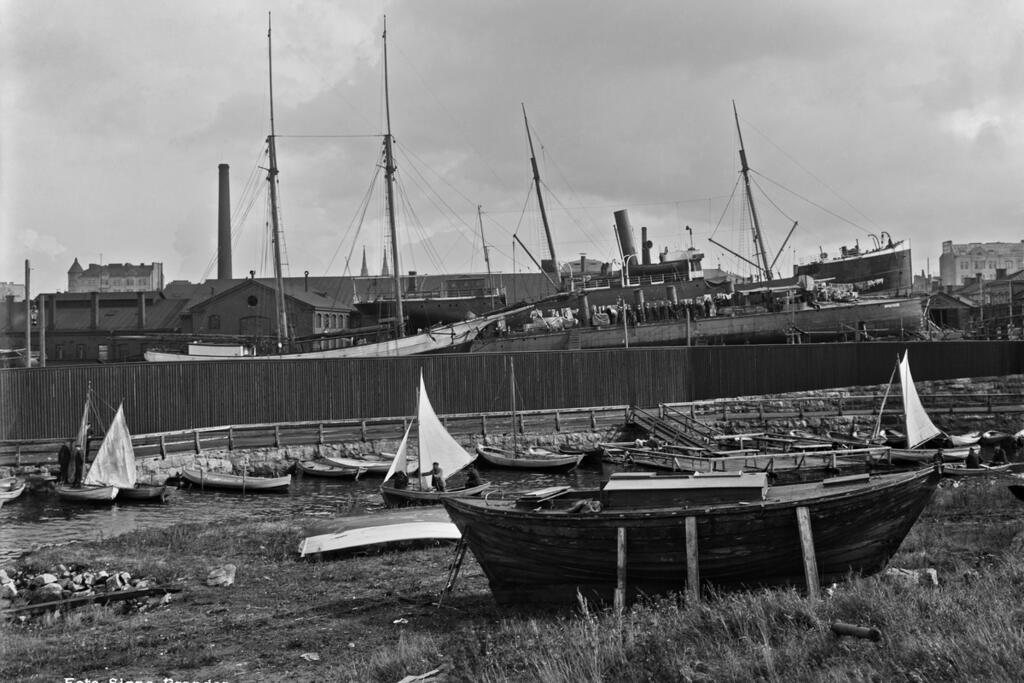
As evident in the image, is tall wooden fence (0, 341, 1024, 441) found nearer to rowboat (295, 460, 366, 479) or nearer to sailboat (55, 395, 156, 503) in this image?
rowboat (295, 460, 366, 479)

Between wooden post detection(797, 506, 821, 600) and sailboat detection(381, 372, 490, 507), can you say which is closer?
wooden post detection(797, 506, 821, 600)

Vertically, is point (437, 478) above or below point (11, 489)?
above

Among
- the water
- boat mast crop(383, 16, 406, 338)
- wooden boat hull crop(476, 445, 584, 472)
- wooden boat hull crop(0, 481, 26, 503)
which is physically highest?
boat mast crop(383, 16, 406, 338)

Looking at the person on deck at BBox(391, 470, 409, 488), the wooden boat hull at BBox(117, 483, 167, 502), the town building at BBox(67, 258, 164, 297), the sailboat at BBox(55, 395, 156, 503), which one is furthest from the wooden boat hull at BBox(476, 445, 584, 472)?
the town building at BBox(67, 258, 164, 297)

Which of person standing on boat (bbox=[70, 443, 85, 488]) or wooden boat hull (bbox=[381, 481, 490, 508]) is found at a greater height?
person standing on boat (bbox=[70, 443, 85, 488])

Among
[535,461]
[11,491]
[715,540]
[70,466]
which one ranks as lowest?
[535,461]

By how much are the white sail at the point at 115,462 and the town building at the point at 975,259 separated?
149957mm

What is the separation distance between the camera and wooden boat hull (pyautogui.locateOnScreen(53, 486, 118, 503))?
98.0ft

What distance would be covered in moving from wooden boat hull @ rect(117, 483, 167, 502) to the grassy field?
44.8ft

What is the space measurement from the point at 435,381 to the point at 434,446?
17.8 metres

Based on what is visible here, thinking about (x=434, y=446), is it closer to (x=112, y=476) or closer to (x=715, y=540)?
(x=112, y=476)

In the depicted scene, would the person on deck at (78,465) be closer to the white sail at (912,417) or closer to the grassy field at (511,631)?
the grassy field at (511,631)

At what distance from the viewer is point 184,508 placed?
29469mm

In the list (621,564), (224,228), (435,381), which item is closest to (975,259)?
(224,228)
